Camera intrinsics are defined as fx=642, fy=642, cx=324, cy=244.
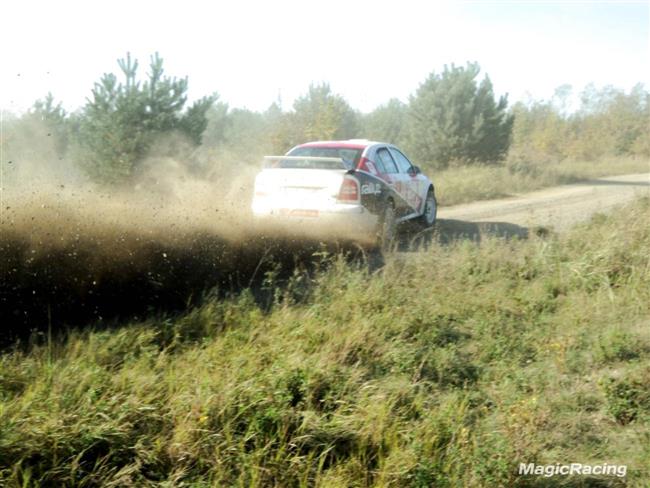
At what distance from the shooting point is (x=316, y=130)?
23031 millimetres

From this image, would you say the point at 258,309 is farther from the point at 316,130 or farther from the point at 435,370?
the point at 316,130

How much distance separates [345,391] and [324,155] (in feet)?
20.1

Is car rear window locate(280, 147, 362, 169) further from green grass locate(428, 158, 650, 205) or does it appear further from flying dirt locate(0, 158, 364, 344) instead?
green grass locate(428, 158, 650, 205)

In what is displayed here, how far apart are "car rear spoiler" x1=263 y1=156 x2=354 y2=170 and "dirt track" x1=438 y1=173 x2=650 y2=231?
12.5 ft

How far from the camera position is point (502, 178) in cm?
2094

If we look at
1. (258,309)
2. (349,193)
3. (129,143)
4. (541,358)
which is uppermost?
(129,143)

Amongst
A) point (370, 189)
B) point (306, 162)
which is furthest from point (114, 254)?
point (370, 189)

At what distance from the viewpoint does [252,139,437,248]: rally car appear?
916cm

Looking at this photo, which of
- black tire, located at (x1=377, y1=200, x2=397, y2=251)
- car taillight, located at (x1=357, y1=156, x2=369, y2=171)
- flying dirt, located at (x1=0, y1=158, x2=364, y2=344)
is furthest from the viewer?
car taillight, located at (x1=357, y1=156, x2=369, y2=171)

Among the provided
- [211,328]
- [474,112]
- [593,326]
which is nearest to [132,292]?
[211,328]

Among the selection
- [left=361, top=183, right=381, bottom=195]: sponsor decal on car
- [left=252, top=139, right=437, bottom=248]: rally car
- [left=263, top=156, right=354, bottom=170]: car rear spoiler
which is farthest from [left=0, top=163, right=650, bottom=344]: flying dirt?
[left=263, top=156, right=354, bottom=170]: car rear spoiler

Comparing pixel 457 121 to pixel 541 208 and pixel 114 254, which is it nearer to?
pixel 541 208

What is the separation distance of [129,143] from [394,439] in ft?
37.4

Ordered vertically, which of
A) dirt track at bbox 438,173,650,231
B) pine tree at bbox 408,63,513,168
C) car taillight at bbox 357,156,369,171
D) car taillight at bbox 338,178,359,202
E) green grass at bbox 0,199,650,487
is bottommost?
green grass at bbox 0,199,650,487
